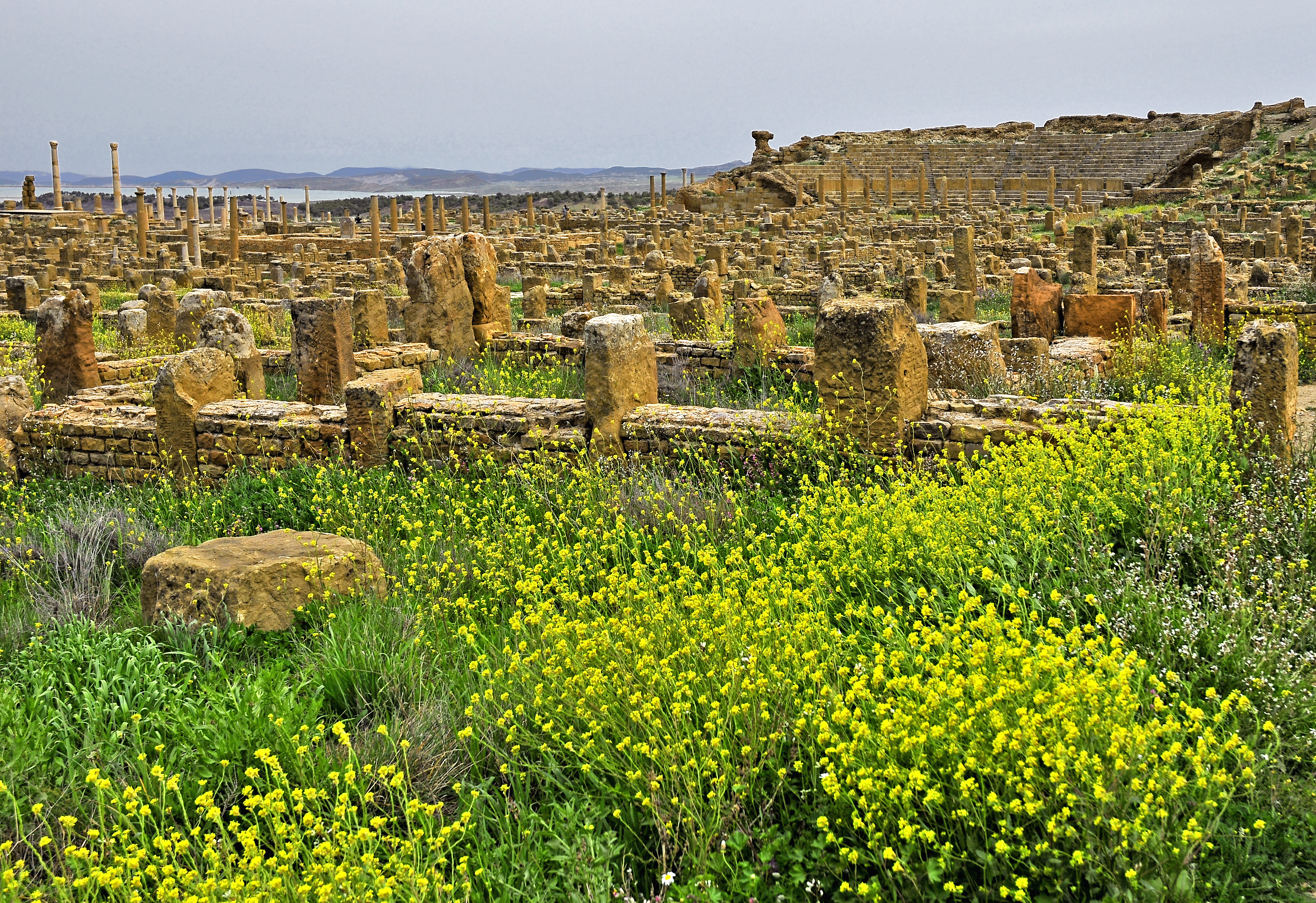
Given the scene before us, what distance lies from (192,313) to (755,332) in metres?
8.36

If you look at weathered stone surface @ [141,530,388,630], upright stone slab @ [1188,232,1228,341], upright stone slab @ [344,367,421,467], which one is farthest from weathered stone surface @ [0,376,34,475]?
upright stone slab @ [1188,232,1228,341]

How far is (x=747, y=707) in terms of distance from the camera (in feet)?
A: 12.2

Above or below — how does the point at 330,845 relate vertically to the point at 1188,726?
below

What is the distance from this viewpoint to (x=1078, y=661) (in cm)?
365

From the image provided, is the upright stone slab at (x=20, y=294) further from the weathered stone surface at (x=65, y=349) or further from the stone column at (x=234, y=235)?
the stone column at (x=234, y=235)

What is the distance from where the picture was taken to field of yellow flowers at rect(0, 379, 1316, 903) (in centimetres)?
313

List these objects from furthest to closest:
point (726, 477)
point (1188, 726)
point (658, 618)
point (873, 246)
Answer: point (873, 246), point (726, 477), point (658, 618), point (1188, 726)

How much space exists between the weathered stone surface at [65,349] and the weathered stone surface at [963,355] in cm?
947

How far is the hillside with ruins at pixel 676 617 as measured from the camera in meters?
3.21

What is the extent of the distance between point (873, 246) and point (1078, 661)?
87.8ft

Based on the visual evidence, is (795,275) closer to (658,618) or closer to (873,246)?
(873,246)

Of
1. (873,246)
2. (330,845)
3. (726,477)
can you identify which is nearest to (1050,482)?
(726,477)

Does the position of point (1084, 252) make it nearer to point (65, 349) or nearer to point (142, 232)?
point (65, 349)

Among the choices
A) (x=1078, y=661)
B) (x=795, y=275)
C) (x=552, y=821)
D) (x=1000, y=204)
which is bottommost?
(x=552, y=821)
